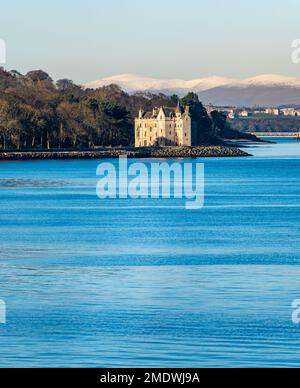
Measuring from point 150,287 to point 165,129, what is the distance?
126 meters

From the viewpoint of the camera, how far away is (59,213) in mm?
51438

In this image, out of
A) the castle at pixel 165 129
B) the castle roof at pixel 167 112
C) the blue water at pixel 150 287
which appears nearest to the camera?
the blue water at pixel 150 287

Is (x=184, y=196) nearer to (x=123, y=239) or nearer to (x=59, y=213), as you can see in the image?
(x=59, y=213)

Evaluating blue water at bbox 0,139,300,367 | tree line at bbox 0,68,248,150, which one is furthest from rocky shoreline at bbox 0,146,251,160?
blue water at bbox 0,139,300,367

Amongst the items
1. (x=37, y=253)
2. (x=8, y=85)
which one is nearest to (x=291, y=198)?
(x=37, y=253)

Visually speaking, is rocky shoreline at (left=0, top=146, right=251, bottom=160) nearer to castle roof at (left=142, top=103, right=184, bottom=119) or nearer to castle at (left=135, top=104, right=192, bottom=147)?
castle at (left=135, top=104, right=192, bottom=147)

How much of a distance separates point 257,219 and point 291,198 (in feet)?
51.3

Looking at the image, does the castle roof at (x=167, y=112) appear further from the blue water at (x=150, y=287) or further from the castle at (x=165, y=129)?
the blue water at (x=150, y=287)

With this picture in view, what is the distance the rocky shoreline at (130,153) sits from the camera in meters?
126

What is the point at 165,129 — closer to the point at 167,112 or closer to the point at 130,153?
the point at 167,112

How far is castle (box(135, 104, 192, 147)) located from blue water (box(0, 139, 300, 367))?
99383 mm

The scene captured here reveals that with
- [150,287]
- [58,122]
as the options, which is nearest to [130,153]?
[58,122]

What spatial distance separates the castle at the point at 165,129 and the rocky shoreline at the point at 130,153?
13.0 ft

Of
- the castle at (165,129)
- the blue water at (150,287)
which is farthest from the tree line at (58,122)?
the blue water at (150,287)
